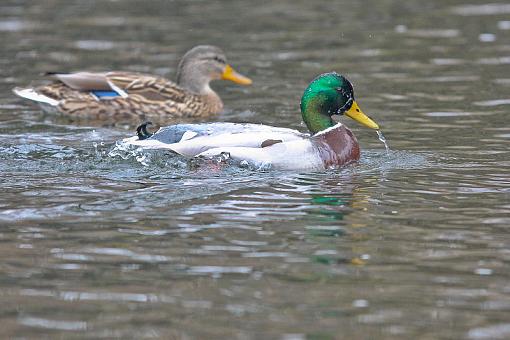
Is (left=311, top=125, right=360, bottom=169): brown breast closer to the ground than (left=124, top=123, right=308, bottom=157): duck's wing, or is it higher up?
closer to the ground

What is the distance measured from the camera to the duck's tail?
44.7ft

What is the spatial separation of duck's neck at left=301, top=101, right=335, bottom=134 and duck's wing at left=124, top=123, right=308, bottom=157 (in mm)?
325

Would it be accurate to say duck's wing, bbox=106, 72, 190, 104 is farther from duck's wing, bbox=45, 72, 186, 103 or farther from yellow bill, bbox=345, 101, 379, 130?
yellow bill, bbox=345, 101, 379, 130

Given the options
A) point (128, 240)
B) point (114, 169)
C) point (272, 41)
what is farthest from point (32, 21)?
point (128, 240)

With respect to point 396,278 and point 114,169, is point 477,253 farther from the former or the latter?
point 114,169

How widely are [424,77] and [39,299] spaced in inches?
365

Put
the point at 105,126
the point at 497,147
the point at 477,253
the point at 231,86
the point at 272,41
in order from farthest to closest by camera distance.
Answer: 1. the point at 272,41
2. the point at 231,86
3. the point at 105,126
4. the point at 497,147
5. the point at 477,253

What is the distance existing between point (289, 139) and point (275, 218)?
75.6 inches

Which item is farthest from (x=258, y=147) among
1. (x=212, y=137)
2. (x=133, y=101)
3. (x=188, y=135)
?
(x=133, y=101)

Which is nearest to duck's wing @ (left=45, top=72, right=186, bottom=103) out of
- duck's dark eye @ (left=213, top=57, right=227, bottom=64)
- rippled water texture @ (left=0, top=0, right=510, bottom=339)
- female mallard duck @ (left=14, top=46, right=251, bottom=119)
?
female mallard duck @ (left=14, top=46, right=251, bottom=119)

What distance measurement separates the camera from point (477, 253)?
25.2 ft

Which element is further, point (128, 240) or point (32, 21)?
point (32, 21)

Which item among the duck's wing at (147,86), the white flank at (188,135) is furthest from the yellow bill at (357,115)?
the duck's wing at (147,86)

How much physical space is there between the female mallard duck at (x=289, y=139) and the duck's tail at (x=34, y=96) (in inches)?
120
